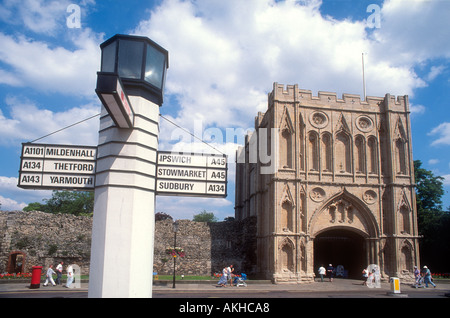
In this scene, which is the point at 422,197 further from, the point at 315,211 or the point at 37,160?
the point at 37,160

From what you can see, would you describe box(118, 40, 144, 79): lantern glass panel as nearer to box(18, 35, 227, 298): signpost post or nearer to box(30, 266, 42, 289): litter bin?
box(18, 35, 227, 298): signpost post

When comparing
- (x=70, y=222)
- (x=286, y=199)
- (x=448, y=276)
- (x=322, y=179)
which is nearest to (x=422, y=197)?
(x=448, y=276)

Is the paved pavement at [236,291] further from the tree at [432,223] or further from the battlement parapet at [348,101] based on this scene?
the battlement parapet at [348,101]

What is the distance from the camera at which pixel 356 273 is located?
2986 cm

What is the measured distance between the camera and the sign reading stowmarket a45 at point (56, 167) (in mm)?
5945

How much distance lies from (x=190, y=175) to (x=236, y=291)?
49.5 feet

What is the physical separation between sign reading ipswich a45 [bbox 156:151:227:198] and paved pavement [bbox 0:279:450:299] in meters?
11.5

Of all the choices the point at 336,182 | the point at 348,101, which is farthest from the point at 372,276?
the point at 348,101

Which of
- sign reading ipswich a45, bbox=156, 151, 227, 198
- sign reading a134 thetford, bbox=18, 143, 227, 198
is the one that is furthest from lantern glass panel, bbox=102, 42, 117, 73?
sign reading ipswich a45, bbox=156, 151, 227, 198

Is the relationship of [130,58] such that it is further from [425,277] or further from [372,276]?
[425,277]

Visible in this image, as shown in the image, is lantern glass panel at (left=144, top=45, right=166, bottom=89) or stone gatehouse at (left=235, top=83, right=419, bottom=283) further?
stone gatehouse at (left=235, top=83, right=419, bottom=283)

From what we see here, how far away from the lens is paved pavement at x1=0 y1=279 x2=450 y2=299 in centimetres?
1688

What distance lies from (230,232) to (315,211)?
30.9 feet

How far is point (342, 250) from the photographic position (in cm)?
3247
